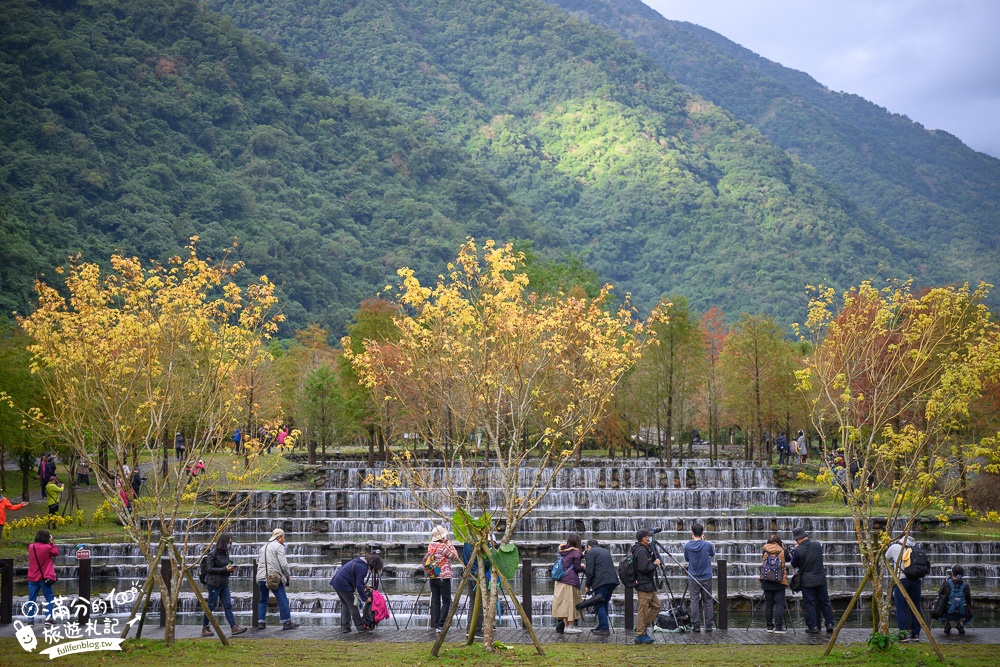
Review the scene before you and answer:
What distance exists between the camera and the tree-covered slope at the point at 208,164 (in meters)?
110

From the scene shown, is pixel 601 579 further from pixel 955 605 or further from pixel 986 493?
pixel 986 493

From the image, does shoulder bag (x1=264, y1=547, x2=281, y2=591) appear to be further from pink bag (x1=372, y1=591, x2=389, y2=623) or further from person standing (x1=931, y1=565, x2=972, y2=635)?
person standing (x1=931, y1=565, x2=972, y2=635)

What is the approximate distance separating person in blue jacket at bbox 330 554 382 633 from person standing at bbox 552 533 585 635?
3.34 meters

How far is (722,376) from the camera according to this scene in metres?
58.6

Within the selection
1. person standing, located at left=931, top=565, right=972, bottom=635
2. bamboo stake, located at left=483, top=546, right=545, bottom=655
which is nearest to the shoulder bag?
bamboo stake, located at left=483, top=546, right=545, bottom=655

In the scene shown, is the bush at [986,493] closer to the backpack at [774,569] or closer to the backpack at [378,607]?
the backpack at [774,569]

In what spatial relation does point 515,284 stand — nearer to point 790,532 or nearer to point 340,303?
point 790,532

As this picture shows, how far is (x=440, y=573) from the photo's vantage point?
58.2 ft

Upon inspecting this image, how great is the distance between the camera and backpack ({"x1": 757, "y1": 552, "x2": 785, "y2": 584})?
17719mm

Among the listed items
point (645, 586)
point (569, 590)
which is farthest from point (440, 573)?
point (645, 586)

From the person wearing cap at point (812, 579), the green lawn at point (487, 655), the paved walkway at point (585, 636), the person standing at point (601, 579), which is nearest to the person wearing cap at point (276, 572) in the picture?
the paved walkway at point (585, 636)

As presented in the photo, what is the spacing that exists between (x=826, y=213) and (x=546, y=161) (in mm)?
57894

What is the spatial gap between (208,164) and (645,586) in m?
132

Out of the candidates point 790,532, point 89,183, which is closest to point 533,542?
point 790,532
